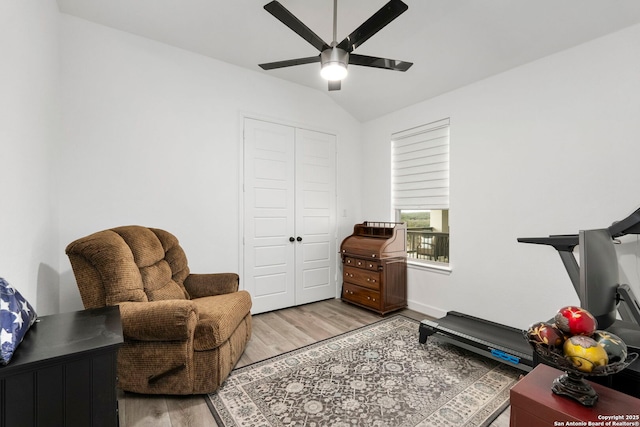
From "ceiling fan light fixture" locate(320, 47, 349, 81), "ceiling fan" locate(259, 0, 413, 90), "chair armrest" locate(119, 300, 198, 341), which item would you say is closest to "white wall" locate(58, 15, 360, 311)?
"chair armrest" locate(119, 300, 198, 341)

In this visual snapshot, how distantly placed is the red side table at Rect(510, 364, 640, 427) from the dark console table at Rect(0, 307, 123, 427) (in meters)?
1.72

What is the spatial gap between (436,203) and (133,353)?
135 inches

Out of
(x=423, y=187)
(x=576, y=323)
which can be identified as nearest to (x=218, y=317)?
(x=576, y=323)

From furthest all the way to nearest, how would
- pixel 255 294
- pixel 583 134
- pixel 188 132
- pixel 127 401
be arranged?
pixel 255 294 < pixel 188 132 < pixel 583 134 < pixel 127 401

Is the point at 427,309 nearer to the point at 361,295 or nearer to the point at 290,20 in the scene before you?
the point at 361,295

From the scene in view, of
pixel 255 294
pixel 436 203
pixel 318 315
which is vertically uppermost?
pixel 436 203

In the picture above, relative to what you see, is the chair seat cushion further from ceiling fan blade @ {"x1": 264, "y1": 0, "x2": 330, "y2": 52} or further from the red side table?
ceiling fan blade @ {"x1": 264, "y1": 0, "x2": 330, "y2": 52}

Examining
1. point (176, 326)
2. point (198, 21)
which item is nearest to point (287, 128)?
point (198, 21)

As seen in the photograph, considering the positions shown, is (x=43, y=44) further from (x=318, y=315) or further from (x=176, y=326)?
(x=318, y=315)

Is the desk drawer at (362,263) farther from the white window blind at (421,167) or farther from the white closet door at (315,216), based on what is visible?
the white window blind at (421,167)

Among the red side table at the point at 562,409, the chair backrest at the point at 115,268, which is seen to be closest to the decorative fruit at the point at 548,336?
the red side table at the point at 562,409

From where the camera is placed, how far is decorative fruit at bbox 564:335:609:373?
3.52 feet

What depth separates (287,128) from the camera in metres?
3.85

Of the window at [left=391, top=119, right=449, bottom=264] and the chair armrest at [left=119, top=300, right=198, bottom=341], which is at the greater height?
the window at [left=391, top=119, right=449, bottom=264]
